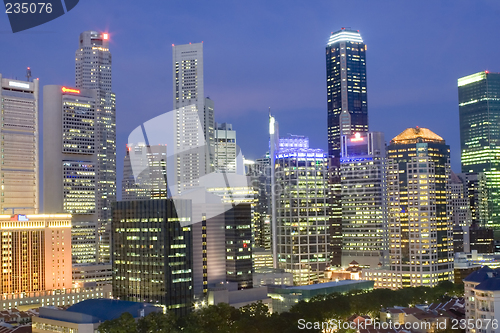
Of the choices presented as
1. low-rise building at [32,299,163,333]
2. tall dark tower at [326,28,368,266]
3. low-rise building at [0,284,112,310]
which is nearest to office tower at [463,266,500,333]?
low-rise building at [32,299,163,333]

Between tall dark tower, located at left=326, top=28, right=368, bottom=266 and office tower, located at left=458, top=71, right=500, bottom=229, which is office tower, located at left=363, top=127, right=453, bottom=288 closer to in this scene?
tall dark tower, located at left=326, top=28, right=368, bottom=266

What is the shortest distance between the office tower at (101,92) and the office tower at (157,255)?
291ft

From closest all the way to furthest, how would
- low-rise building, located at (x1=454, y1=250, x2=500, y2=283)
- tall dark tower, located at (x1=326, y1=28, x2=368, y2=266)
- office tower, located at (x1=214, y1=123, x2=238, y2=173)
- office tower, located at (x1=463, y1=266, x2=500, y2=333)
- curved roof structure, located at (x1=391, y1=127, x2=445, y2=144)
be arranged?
1. office tower, located at (x1=463, y1=266, x2=500, y2=333)
2. low-rise building, located at (x1=454, y1=250, x2=500, y2=283)
3. curved roof structure, located at (x1=391, y1=127, x2=445, y2=144)
4. office tower, located at (x1=214, y1=123, x2=238, y2=173)
5. tall dark tower, located at (x1=326, y1=28, x2=368, y2=266)

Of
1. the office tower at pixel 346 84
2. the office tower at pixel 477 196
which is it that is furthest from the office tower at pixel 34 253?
the office tower at pixel 477 196

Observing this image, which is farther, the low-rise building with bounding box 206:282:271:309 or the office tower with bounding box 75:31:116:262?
the office tower with bounding box 75:31:116:262

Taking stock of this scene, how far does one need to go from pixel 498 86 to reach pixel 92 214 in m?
102

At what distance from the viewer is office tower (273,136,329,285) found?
299 feet

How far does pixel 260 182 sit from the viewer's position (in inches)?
4432

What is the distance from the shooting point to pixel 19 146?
331 ft

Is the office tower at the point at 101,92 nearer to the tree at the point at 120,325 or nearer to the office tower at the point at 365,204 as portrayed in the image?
the office tower at the point at 365,204

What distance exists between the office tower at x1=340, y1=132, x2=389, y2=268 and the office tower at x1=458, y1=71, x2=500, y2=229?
50693 millimetres

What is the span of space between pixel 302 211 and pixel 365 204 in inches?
746

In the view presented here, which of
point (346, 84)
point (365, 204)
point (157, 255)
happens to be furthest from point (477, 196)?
point (157, 255)

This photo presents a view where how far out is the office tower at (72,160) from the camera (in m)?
113
